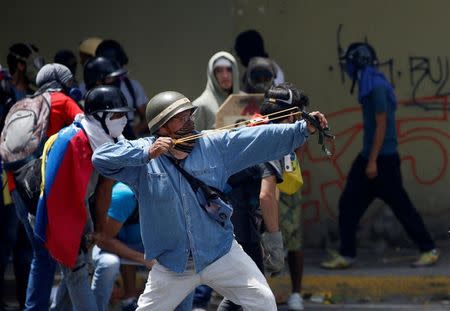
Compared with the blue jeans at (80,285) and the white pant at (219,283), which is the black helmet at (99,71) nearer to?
the blue jeans at (80,285)

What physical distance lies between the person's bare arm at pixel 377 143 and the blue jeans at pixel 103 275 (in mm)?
2719

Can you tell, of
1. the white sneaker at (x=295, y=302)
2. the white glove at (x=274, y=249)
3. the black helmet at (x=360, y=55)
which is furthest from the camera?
the black helmet at (x=360, y=55)

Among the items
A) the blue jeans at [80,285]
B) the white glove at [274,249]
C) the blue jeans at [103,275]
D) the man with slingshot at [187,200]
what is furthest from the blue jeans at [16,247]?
Result: the man with slingshot at [187,200]

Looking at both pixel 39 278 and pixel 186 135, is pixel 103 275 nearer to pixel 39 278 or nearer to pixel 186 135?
pixel 39 278

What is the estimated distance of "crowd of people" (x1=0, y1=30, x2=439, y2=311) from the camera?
6770mm

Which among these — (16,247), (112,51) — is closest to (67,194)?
(16,247)

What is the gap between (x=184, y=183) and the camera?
22.2 ft

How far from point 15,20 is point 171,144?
494 cm

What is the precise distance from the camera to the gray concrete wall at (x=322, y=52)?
10781mm

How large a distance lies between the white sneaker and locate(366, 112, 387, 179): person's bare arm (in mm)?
1217

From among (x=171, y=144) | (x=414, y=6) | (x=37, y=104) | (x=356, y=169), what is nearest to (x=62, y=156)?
(x=37, y=104)

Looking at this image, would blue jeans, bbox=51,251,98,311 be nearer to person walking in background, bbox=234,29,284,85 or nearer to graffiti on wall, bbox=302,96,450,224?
person walking in background, bbox=234,29,284,85

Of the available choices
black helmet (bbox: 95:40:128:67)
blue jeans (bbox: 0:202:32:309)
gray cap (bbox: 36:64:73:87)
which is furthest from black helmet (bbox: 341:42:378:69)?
blue jeans (bbox: 0:202:32:309)

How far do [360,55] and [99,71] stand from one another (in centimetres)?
215
